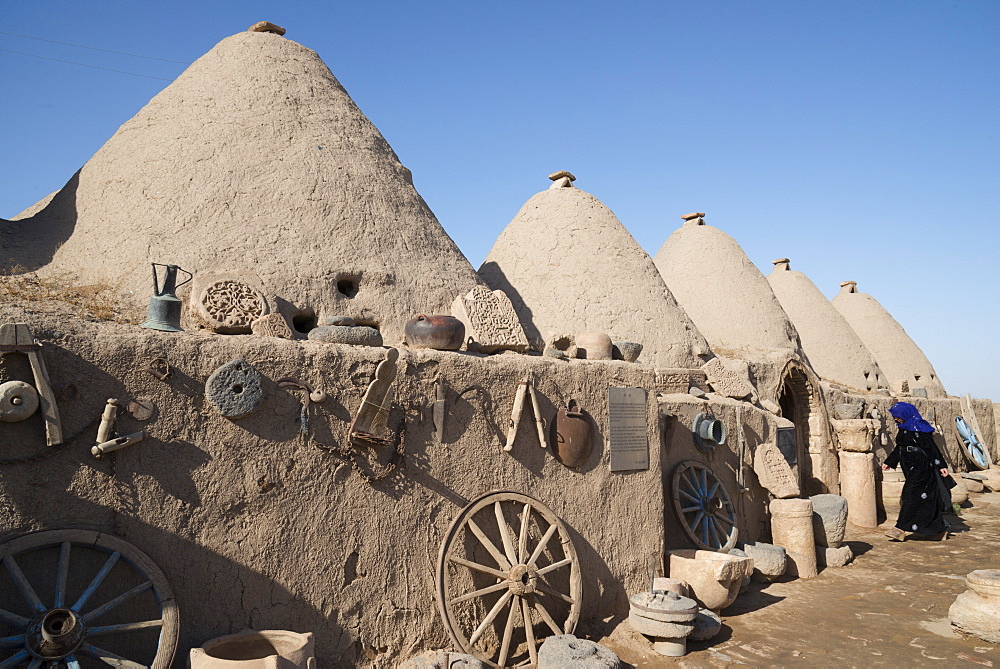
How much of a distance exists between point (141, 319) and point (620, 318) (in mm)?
6570

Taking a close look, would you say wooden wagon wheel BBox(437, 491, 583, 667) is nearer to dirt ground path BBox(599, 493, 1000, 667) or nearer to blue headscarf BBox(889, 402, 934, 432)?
dirt ground path BBox(599, 493, 1000, 667)

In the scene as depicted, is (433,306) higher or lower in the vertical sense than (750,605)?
higher

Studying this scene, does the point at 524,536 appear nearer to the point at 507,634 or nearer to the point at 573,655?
the point at 507,634

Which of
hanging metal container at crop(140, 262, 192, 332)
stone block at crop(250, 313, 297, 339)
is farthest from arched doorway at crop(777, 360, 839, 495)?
hanging metal container at crop(140, 262, 192, 332)

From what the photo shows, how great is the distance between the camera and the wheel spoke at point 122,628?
3.24 meters

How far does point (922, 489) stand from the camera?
8906mm

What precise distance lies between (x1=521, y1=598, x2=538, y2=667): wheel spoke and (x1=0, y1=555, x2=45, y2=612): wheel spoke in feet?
9.19

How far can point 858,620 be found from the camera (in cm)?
585

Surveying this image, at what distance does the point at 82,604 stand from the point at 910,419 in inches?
378

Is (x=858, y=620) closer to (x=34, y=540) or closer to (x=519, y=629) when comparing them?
(x=519, y=629)

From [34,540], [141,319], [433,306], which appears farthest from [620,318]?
[34,540]

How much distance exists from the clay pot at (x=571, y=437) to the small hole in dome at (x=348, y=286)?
9.90ft

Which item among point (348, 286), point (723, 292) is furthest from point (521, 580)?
point (723, 292)

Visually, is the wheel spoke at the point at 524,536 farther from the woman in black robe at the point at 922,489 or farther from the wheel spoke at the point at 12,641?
the woman in black robe at the point at 922,489
